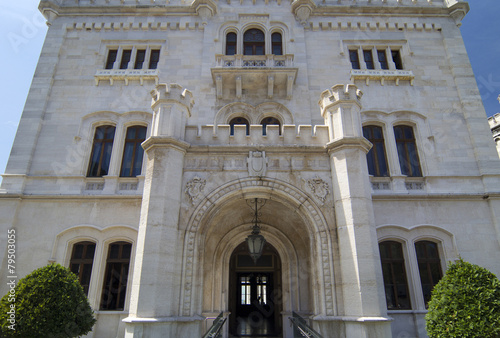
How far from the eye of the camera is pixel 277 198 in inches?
350

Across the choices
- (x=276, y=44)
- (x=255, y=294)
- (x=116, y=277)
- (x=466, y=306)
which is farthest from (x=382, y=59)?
(x=116, y=277)

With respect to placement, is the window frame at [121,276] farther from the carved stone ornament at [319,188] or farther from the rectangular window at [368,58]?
the rectangular window at [368,58]

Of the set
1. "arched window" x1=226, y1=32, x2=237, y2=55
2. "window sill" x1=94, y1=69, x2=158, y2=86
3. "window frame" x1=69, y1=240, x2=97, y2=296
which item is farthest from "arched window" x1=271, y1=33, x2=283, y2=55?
"window frame" x1=69, y1=240, x2=97, y2=296

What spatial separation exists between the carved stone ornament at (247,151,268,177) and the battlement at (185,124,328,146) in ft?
1.45

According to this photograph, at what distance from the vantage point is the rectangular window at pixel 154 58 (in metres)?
15.0

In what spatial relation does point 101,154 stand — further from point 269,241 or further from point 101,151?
point 269,241

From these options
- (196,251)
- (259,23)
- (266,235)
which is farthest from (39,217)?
(259,23)

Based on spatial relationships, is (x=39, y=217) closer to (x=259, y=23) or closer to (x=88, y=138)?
(x=88, y=138)

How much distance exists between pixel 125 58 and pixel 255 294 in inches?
512

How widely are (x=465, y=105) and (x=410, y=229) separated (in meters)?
6.68

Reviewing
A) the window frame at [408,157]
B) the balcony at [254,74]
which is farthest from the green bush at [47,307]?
the window frame at [408,157]

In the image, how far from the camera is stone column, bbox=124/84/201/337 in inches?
283

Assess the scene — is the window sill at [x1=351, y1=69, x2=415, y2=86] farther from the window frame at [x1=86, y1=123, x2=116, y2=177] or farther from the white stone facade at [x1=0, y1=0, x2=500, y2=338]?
the window frame at [x1=86, y1=123, x2=116, y2=177]

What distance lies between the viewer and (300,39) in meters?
15.3
